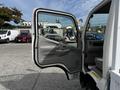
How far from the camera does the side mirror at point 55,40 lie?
219 inches

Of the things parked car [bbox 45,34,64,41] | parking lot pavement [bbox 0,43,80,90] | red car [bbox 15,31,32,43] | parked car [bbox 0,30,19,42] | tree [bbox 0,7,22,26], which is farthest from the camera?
tree [bbox 0,7,22,26]

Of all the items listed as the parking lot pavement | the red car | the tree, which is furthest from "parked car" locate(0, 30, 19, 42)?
the parking lot pavement

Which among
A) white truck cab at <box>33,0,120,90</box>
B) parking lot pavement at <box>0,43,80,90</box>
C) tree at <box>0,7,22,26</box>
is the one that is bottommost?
parking lot pavement at <box>0,43,80,90</box>

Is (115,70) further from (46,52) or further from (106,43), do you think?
(46,52)

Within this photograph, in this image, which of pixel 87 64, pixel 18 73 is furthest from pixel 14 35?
pixel 87 64

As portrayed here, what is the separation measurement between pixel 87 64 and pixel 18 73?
5.73m

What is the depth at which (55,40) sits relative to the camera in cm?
597

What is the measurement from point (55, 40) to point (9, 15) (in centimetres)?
5213

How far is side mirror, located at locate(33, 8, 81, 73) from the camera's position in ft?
18.3

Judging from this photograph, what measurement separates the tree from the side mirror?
46291 mm

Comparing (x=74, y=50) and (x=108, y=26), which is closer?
(x=108, y=26)

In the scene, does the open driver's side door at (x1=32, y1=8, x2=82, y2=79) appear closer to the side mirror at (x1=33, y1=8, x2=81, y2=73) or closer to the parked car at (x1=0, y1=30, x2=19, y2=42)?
the side mirror at (x1=33, y1=8, x2=81, y2=73)

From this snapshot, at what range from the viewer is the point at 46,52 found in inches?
228

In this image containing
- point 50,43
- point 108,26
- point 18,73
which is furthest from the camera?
point 18,73
